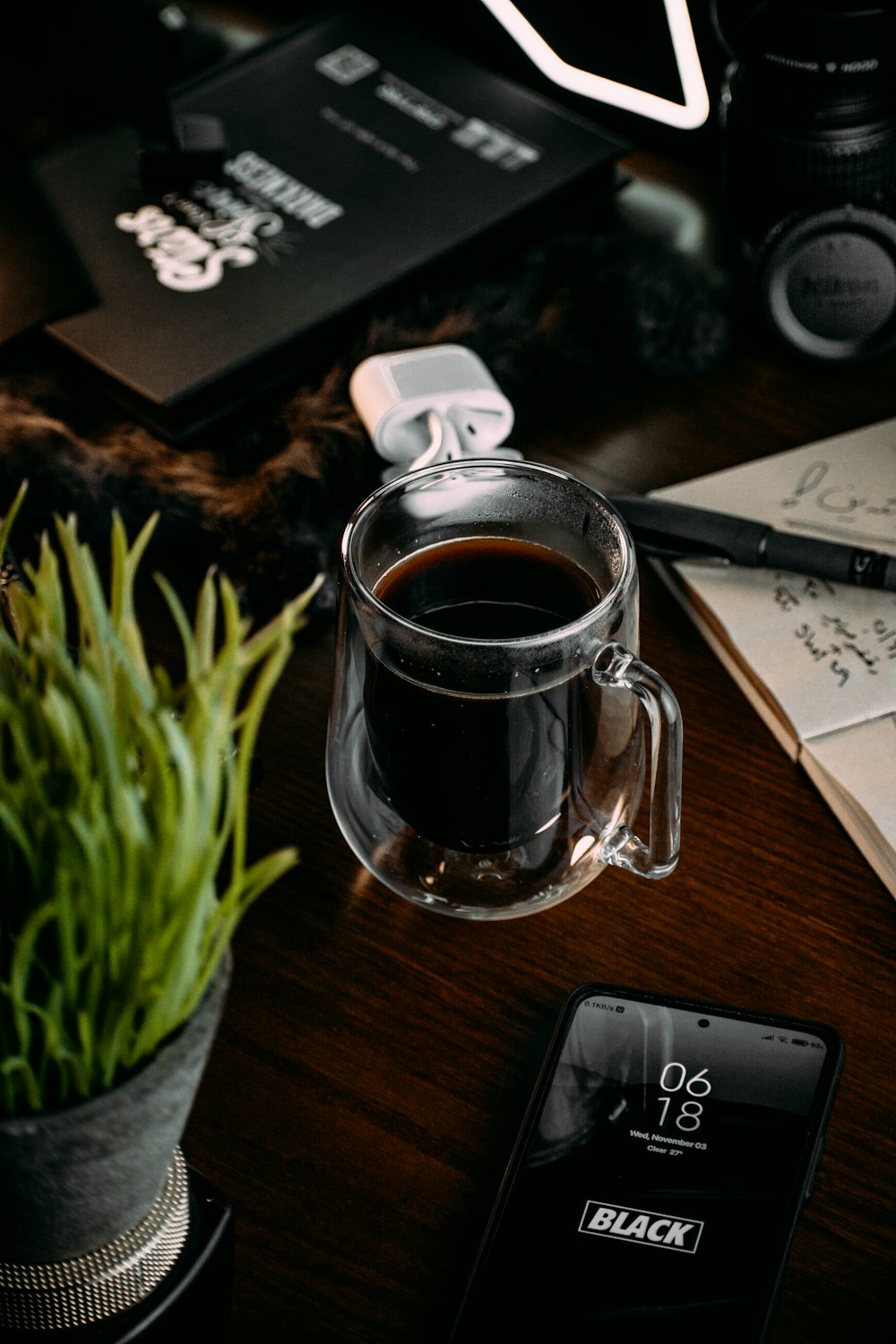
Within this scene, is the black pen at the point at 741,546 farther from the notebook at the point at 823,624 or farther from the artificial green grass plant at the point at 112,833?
the artificial green grass plant at the point at 112,833

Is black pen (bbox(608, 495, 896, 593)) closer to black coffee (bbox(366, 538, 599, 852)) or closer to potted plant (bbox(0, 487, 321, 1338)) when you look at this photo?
black coffee (bbox(366, 538, 599, 852))

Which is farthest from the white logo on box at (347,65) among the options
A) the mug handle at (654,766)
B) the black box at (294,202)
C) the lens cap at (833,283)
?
the mug handle at (654,766)

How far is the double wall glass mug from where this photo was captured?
464mm

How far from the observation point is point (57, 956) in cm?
33

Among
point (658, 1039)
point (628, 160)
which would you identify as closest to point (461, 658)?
point (658, 1039)

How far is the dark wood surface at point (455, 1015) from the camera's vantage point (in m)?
0.44

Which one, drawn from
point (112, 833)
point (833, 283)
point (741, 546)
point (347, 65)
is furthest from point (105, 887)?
point (347, 65)

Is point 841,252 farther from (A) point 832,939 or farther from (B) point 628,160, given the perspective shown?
(A) point 832,939

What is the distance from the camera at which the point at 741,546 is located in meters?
0.63

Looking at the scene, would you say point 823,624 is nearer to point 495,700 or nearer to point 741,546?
point 741,546

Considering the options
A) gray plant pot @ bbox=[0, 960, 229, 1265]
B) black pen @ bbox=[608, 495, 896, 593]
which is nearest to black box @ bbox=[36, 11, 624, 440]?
black pen @ bbox=[608, 495, 896, 593]

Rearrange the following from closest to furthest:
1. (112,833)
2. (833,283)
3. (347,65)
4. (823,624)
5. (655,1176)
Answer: (112,833), (655,1176), (823,624), (833,283), (347,65)

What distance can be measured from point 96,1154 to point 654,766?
0.26 metres

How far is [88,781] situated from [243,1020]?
0.82 ft
